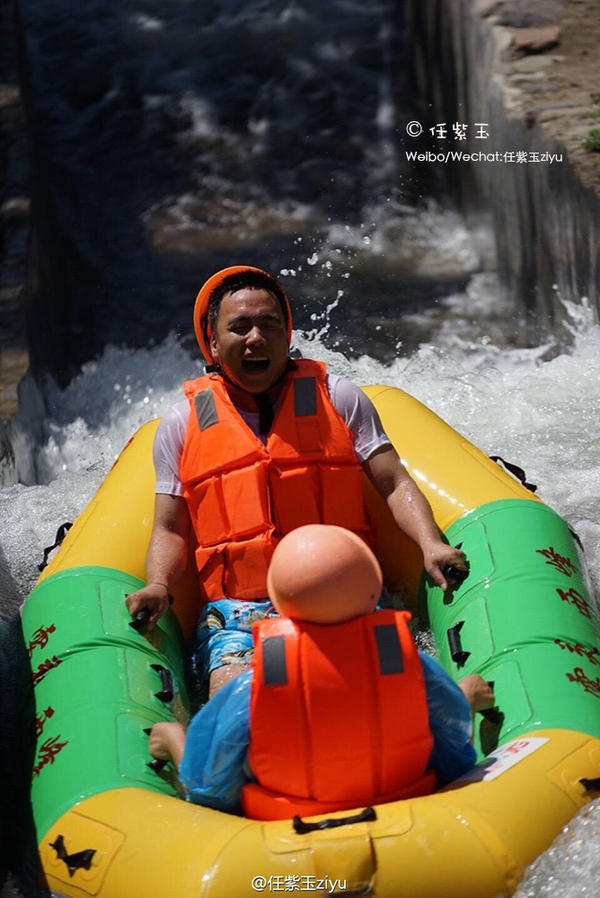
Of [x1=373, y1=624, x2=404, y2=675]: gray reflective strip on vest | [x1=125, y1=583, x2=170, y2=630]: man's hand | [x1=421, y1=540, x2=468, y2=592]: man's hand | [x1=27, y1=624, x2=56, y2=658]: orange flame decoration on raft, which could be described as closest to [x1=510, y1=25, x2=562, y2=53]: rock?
[x1=421, y1=540, x2=468, y2=592]: man's hand

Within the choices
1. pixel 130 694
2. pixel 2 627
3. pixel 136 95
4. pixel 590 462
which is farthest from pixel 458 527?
pixel 136 95

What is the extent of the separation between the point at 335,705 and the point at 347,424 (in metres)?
1.14

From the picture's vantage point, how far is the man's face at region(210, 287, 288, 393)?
334 centimetres

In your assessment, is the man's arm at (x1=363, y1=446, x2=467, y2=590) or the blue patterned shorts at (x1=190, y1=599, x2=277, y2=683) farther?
the man's arm at (x1=363, y1=446, x2=467, y2=590)

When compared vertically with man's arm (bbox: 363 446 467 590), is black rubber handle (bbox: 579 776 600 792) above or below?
below

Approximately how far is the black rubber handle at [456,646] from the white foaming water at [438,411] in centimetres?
96

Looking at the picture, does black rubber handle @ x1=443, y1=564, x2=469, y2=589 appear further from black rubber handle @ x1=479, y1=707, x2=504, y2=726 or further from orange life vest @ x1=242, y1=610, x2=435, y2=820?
orange life vest @ x1=242, y1=610, x2=435, y2=820

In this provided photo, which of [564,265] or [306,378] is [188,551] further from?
[564,265]

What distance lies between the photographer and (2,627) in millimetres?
3410

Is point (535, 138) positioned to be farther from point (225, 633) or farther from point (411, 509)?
point (225, 633)

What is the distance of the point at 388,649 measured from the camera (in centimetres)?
245

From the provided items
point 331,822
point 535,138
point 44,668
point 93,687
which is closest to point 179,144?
point 535,138

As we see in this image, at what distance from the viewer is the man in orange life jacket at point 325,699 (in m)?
2.39

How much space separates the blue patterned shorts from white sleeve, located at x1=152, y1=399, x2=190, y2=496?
33 cm
